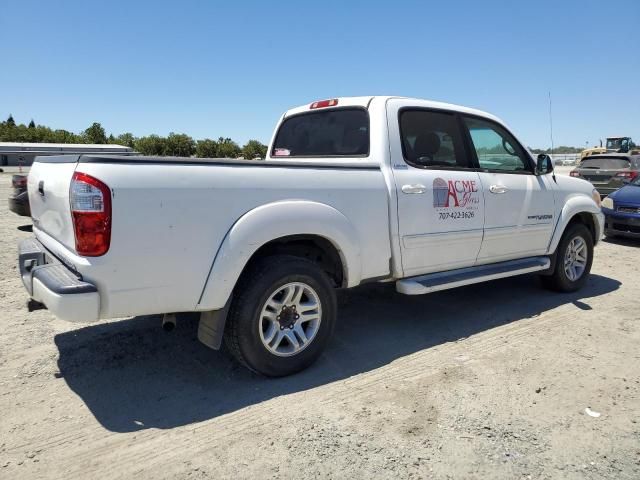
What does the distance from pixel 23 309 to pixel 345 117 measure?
3638mm

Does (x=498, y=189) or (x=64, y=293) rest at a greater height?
(x=498, y=189)

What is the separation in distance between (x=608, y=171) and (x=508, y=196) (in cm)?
879

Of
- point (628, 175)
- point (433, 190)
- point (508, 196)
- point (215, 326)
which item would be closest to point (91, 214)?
point (215, 326)

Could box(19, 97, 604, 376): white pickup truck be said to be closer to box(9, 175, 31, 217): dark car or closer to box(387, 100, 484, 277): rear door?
box(387, 100, 484, 277): rear door

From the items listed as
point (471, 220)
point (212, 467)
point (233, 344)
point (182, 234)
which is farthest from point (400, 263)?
point (212, 467)

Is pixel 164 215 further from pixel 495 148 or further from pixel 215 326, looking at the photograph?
pixel 495 148

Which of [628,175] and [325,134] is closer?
[325,134]

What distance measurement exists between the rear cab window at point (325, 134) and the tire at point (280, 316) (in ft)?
4.32

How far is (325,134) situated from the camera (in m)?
4.59

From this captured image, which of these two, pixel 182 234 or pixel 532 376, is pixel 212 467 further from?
pixel 532 376

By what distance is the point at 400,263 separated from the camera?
3920 mm

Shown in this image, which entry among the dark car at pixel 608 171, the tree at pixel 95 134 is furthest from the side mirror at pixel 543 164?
the tree at pixel 95 134

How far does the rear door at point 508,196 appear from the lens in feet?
15.1

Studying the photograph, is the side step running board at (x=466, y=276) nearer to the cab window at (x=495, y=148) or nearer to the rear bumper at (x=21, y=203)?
the cab window at (x=495, y=148)
